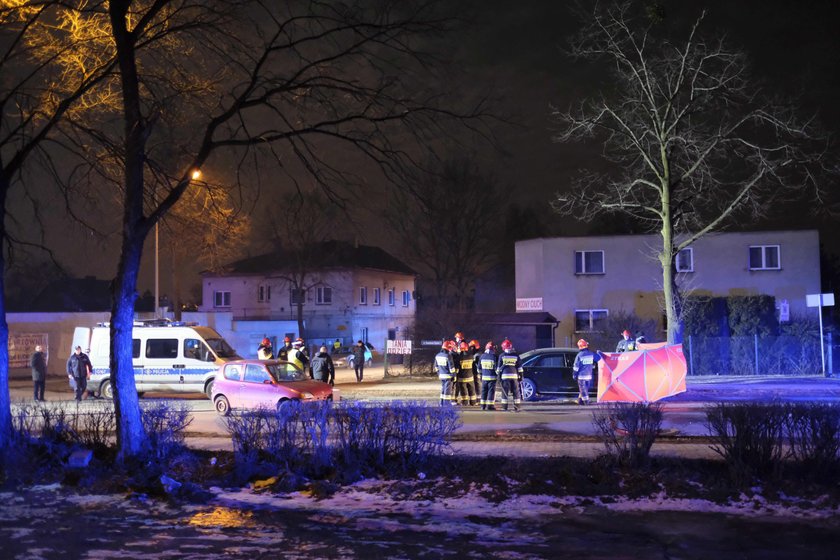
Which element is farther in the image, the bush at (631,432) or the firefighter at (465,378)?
the firefighter at (465,378)

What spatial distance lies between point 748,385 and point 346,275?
33441mm

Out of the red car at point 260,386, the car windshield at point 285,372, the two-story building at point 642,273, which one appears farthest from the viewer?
the two-story building at point 642,273

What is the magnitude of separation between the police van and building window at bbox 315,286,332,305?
106ft

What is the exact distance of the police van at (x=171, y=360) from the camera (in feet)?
74.1

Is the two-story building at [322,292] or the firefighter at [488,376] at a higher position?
the two-story building at [322,292]

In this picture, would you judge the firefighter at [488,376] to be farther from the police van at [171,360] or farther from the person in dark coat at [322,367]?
the police van at [171,360]

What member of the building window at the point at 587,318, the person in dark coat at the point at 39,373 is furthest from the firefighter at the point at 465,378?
the building window at the point at 587,318

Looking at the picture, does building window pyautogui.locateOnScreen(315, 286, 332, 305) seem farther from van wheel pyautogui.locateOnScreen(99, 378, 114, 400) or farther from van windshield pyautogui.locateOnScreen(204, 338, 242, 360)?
van wheel pyautogui.locateOnScreen(99, 378, 114, 400)

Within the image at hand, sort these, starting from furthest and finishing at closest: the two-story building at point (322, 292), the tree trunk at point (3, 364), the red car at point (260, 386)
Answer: the two-story building at point (322, 292), the red car at point (260, 386), the tree trunk at point (3, 364)

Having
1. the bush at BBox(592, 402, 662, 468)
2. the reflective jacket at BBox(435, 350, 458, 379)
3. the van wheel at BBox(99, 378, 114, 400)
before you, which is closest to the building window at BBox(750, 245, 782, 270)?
the reflective jacket at BBox(435, 350, 458, 379)

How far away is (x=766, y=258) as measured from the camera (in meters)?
38.2

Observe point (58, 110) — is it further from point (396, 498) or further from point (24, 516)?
point (396, 498)

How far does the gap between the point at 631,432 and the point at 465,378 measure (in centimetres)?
1023

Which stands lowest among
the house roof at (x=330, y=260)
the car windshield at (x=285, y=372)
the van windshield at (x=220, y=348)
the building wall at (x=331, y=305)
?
the car windshield at (x=285, y=372)
